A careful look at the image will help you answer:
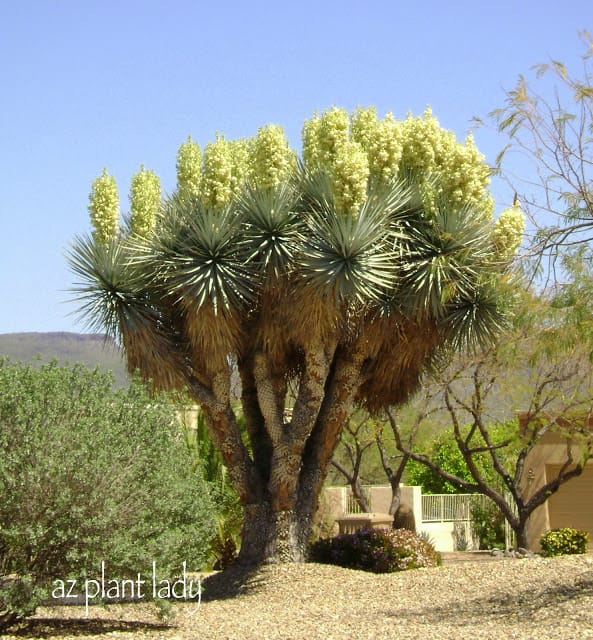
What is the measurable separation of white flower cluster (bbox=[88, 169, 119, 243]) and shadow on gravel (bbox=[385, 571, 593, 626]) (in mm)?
6932

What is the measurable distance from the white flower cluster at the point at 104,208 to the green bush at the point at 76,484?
5.23 m

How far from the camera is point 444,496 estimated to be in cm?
2586

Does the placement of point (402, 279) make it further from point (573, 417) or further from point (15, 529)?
point (15, 529)

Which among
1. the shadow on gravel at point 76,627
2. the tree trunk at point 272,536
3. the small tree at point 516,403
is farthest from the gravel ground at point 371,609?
the small tree at point 516,403

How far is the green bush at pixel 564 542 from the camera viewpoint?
17.6 meters

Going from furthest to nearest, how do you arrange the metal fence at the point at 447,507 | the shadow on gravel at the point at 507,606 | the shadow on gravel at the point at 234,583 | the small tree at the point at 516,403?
the metal fence at the point at 447,507 → the small tree at the point at 516,403 → the shadow on gravel at the point at 234,583 → the shadow on gravel at the point at 507,606

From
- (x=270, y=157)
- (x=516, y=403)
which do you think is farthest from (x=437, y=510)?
(x=270, y=157)

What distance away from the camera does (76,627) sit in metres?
9.25

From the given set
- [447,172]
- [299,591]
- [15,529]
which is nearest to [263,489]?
[299,591]

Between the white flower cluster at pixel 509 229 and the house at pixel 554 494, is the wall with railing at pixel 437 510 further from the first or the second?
the white flower cluster at pixel 509 229

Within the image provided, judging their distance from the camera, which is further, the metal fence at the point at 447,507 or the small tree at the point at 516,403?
the metal fence at the point at 447,507

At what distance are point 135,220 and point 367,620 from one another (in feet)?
22.8

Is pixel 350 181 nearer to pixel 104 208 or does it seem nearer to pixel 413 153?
pixel 413 153

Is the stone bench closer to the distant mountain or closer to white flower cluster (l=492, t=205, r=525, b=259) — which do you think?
white flower cluster (l=492, t=205, r=525, b=259)
